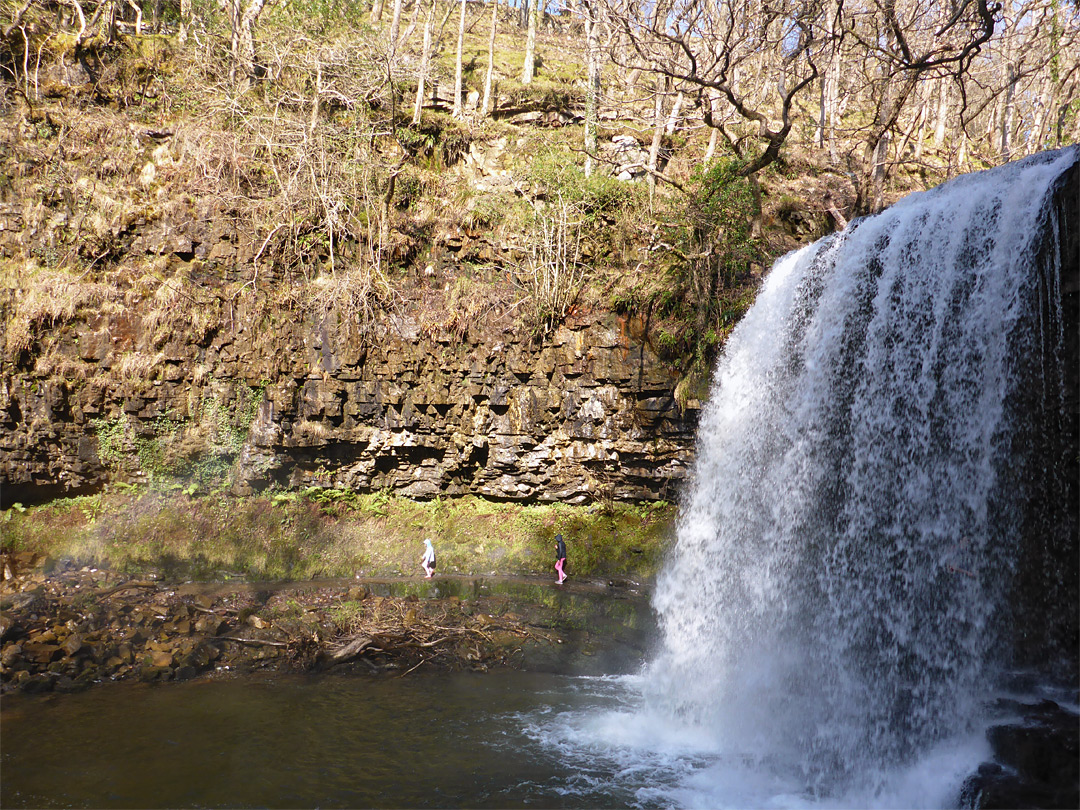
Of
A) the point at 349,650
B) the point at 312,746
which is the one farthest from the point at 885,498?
the point at 349,650

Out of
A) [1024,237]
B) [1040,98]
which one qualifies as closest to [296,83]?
[1024,237]

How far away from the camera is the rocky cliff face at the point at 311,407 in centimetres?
1230

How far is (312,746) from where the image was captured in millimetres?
7168

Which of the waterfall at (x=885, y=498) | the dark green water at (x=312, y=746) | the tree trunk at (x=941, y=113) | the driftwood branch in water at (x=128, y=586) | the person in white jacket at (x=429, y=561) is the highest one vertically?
the tree trunk at (x=941, y=113)

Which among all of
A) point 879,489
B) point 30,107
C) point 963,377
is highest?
point 30,107

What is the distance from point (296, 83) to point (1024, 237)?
16194 mm

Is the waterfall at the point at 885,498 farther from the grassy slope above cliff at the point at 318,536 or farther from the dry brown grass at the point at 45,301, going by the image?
the dry brown grass at the point at 45,301

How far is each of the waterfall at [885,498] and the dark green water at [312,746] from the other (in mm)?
1946

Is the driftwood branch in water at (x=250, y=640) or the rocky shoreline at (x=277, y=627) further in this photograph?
the driftwood branch in water at (x=250, y=640)

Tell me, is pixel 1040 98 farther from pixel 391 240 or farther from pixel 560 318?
pixel 391 240

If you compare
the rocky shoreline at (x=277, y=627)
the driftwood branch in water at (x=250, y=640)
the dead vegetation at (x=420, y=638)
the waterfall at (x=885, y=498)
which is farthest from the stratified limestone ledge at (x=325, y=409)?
the driftwood branch in water at (x=250, y=640)

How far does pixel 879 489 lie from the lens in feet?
24.0

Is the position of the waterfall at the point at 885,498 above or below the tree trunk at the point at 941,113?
below

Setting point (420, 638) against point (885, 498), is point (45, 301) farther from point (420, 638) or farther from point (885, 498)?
point (885, 498)
